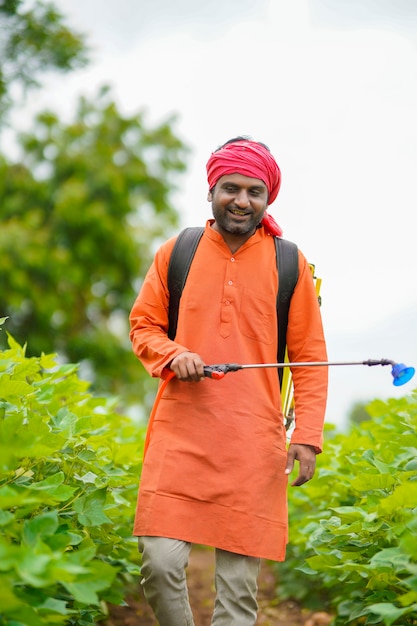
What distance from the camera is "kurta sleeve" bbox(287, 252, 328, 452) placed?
340 centimetres

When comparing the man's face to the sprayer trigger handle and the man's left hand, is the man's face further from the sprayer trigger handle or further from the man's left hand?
the man's left hand

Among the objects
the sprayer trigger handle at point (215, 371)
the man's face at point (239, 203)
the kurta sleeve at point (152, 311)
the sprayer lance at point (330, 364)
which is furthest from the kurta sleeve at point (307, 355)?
the kurta sleeve at point (152, 311)

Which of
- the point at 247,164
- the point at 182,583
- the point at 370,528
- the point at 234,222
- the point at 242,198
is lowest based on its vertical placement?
the point at 182,583

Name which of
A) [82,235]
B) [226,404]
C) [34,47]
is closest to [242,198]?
[226,404]

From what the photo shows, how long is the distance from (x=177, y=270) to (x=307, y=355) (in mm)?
662

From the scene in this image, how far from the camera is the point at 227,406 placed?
3338 millimetres

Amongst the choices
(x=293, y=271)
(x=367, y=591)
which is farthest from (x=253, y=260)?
(x=367, y=591)

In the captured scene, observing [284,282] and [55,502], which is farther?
[284,282]

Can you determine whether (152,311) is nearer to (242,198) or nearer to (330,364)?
(242,198)

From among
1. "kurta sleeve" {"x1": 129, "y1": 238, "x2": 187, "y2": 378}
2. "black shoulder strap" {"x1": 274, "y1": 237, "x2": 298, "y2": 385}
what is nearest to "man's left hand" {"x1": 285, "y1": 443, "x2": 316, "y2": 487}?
"black shoulder strap" {"x1": 274, "y1": 237, "x2": 298, "y2": 385}

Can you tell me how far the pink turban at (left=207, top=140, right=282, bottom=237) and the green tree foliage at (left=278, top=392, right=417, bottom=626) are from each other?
3.83ft

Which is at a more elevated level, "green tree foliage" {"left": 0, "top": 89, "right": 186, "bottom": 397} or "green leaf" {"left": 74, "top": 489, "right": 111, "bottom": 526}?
"green tree foliage" {"left": 0, "top": 89, "right": 186, "bottom": 397}

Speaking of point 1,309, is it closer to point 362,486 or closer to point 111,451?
point 111,451

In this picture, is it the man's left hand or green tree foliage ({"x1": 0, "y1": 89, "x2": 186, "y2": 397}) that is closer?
the man's left hand
